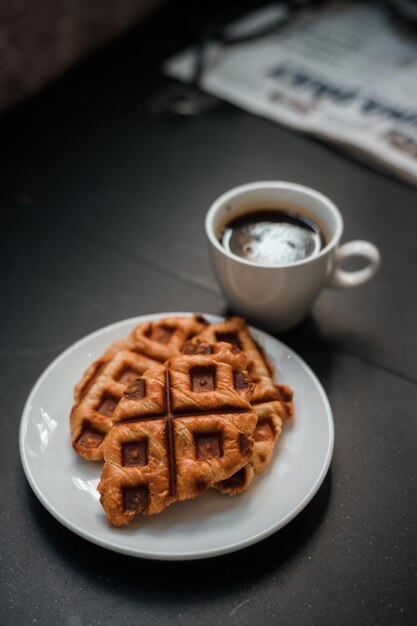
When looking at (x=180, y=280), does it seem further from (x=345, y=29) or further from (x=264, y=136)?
(x=345, y=29)

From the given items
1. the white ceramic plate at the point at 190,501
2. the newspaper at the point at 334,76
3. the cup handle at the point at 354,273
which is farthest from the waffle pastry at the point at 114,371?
the newspaper at the point at 334,76

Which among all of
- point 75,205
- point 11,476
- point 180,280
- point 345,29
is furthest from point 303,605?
point 345,29

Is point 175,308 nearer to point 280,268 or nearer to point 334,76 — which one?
point 280,268

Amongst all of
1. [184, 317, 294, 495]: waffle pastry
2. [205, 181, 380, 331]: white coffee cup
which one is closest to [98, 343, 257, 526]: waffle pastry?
[184, 317, 294, 495]: waffle pastry

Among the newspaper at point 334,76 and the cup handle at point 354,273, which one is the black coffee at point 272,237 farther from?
the newspaper at point 334,76

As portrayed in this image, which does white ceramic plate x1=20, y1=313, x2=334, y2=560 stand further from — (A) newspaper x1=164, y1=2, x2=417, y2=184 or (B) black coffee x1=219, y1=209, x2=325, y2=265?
(A) newspaper x1=164, y1=2, x2=417, y2=184

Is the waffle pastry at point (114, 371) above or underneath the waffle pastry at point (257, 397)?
underneath
